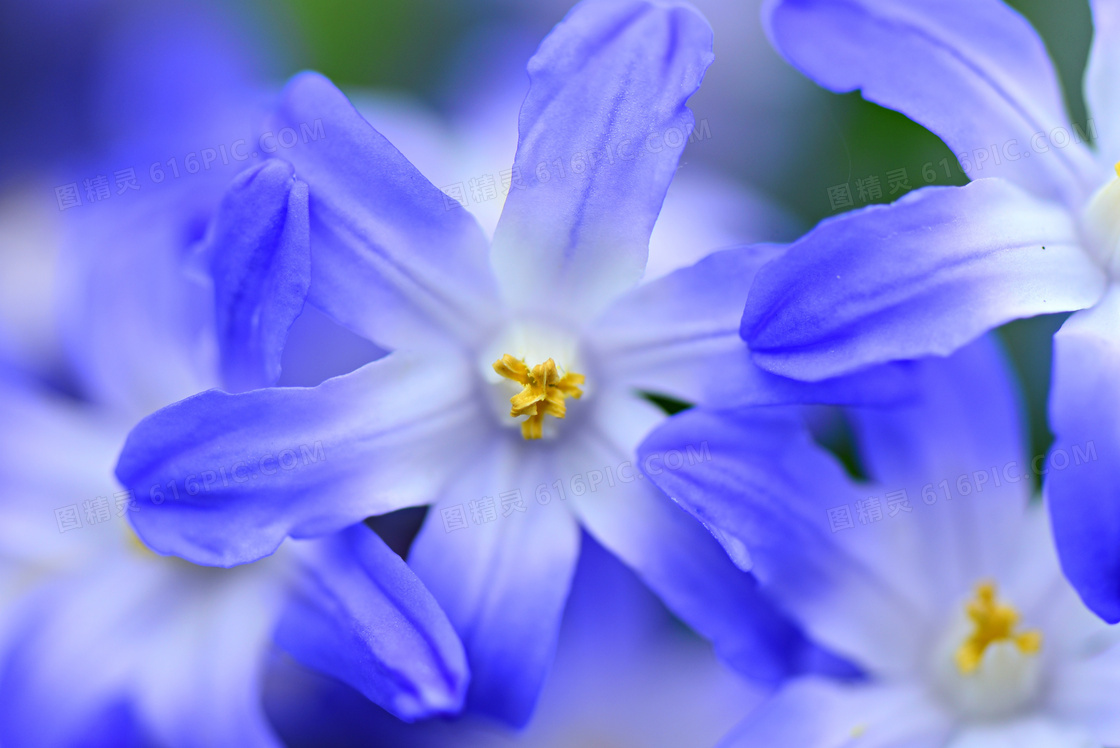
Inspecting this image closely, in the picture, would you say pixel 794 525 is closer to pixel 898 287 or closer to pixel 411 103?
pixel 898 287

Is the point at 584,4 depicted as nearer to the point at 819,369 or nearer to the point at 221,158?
the point at 819,369

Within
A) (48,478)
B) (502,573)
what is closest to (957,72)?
(502,573)

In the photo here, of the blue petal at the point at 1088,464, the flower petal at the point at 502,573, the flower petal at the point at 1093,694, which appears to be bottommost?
the flower petal at the point at 1093,694

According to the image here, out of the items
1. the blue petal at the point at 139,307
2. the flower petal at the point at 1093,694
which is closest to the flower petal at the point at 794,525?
the flower petal at the point at 1093,694

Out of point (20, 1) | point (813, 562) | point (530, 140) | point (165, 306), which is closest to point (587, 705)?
point (813, 562)

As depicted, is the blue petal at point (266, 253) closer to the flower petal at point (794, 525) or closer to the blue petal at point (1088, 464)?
the flower petal at point (794, 525)

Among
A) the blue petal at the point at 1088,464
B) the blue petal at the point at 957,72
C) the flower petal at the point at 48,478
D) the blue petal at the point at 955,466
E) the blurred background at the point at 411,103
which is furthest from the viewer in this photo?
the blurred background at the point at 411,103

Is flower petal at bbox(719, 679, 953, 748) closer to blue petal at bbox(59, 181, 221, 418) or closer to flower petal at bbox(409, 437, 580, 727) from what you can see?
flower petal at bbox(409, 437, 580, 727)
